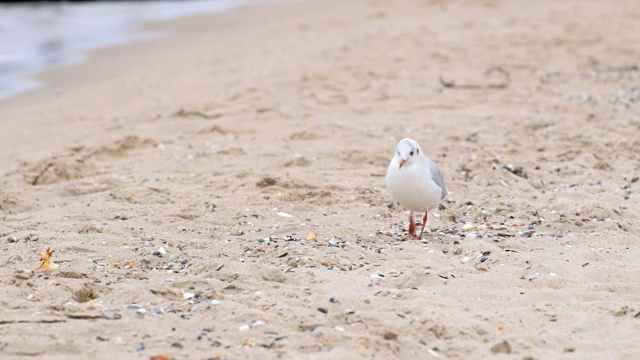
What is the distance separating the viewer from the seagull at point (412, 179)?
462 centimetres

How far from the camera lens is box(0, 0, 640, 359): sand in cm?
358

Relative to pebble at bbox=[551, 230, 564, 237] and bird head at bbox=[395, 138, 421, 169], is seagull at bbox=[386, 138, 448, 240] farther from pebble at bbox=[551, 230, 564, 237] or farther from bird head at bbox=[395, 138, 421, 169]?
pebble at bbox=[551, 230, 564, 237]

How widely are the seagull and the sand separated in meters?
0.27

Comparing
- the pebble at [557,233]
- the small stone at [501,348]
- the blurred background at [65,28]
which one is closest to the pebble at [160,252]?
the small stone at [501,348]

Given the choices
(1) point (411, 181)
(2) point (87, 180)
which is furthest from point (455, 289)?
(2) point (87, 180)

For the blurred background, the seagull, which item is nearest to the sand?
the seagull

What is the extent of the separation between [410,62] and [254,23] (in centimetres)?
662

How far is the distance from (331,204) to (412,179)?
1056 mm

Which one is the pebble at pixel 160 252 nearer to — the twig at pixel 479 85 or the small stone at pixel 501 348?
the small stone at pixel 501 348

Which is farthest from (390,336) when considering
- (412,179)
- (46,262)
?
(46,262)

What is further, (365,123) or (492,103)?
(492,103)

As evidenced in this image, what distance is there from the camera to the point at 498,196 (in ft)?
18.9

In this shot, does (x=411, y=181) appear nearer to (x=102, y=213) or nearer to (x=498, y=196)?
(x=498, y=196)

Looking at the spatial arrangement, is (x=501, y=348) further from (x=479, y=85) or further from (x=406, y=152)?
(x=479, y=85)
